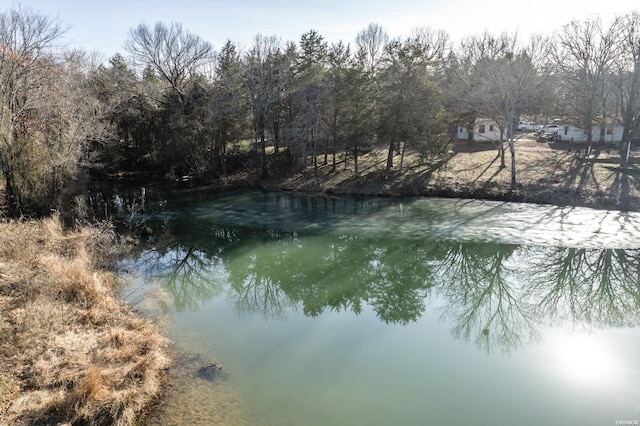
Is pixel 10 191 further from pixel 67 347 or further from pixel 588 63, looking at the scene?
pixel 588 63

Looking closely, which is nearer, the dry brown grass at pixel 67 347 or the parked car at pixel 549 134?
the dry brown grass at pixel 67 347

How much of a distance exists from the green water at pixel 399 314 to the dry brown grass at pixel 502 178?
198 centimetres

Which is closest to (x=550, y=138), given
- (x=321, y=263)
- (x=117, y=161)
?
(x=321, y=263)

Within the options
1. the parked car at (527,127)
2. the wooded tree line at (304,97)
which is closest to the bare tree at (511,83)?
the wooded tree line at (304,97)

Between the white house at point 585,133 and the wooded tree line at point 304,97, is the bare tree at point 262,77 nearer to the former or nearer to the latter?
the wooded tree line at point 304,97

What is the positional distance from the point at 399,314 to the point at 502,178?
55.4 feet

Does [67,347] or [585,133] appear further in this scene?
[585,133]

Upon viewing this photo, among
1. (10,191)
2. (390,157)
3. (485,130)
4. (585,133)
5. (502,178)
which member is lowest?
(502,178)

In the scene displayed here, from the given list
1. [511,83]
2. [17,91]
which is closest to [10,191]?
[17,91]

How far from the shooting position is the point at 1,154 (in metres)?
15.7

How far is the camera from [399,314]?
1110cm

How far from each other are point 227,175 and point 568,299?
937 inches

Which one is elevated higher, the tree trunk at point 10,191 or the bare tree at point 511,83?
the bare tree at point 511,83

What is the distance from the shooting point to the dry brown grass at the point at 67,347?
622 cm
